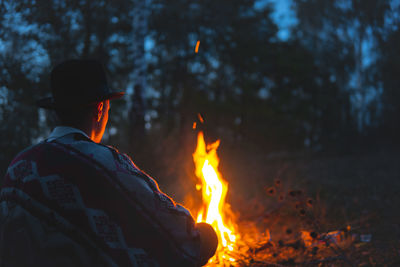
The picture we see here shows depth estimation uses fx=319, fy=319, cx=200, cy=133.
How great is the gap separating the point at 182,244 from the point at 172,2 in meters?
12.2

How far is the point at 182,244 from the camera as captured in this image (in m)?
1.58

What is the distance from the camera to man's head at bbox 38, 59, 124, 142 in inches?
61.7

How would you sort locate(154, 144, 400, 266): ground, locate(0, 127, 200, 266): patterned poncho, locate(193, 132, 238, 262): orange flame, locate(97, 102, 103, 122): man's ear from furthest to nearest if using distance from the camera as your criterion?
locate(154, 144, 400, 266): ground < locate(193, 132, 238, 262): orange flame < locate(97, 102, 103, 122): man's ear < locate(0, 127, 200, 266): patterned poncho

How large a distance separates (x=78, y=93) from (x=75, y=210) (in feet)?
1.85

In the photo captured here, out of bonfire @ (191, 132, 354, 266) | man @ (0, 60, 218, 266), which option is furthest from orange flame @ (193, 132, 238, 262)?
man @ (0, 60, 218, 266)

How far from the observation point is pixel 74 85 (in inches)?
61.5

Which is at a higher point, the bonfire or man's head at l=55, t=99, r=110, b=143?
man's head at l=55, t=99, r=110, b=143

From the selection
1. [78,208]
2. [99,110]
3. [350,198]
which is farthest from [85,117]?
[350,198]

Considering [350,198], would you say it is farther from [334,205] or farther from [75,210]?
[75,210]

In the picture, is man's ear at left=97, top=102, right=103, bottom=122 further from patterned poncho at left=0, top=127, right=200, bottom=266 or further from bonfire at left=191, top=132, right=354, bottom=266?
bonfire at left=191, top=132, right=354, bottom=266

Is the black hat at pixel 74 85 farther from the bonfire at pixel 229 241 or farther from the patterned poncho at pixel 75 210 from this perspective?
the bonfire at pixel 229 241

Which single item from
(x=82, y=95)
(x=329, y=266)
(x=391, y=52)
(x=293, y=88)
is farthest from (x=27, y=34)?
(x=391, y=52)

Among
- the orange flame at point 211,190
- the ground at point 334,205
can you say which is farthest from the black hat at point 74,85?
the ground at point 334,205

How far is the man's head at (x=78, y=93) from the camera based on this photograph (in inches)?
61.7
